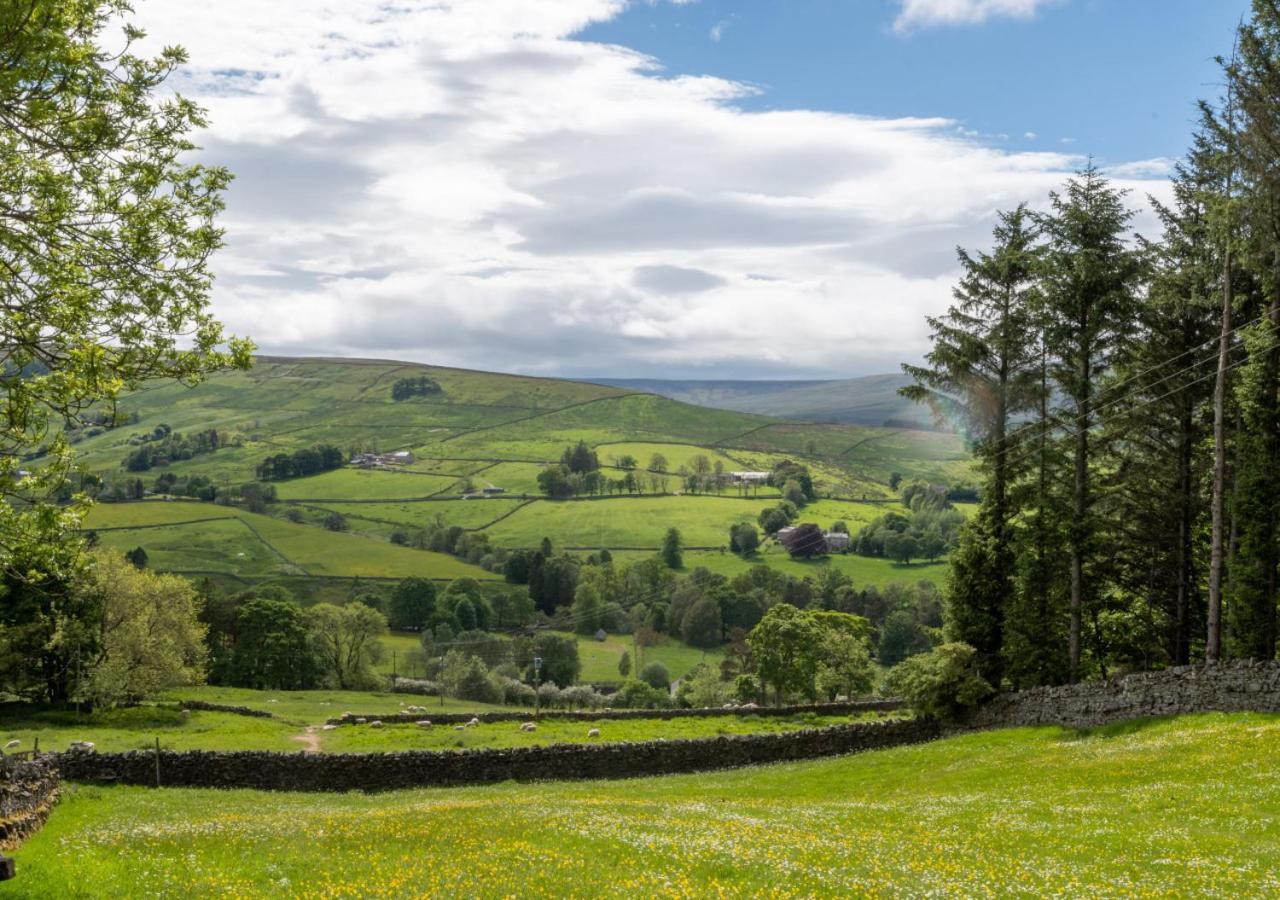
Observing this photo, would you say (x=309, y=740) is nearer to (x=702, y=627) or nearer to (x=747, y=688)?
(x=747, y=688)

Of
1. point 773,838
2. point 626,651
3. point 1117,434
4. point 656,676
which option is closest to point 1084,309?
point 1117,434

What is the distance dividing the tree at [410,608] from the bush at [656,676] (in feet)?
135

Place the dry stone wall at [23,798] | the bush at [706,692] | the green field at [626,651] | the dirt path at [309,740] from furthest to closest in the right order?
the green field at [626,651], the bush at [706,692], the dirt path at [309,740], the dry stone wall at [23,798]

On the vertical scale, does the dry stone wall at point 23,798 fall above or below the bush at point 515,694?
above

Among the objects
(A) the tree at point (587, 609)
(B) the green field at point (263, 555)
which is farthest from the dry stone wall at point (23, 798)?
(B) the green field at point (263, 555)

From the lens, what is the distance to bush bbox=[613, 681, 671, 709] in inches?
4444

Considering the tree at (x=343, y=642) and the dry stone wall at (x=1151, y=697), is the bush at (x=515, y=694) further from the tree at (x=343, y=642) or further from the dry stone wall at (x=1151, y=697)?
the dry stone wall at (x=1151, y=697)

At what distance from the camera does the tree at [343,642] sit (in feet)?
349

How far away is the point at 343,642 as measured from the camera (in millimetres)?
108375

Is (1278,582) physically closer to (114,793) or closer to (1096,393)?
(1096,393)

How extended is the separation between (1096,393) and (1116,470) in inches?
320

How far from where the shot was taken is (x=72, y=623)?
65.1 metres

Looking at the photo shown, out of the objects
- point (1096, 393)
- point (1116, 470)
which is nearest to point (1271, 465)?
point (1096, 393)

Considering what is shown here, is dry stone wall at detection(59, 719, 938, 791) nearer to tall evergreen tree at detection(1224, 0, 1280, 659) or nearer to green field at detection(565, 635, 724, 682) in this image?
tall evergreen tree at detection(1224, 0, 1280, 659)
